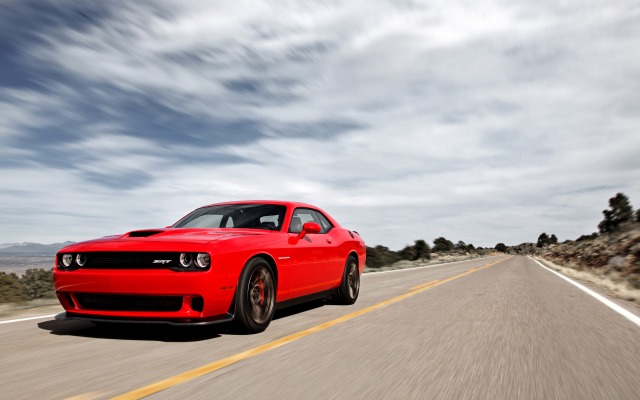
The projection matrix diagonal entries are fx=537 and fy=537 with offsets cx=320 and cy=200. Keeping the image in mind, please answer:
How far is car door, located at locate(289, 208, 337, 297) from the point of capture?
6.70 m

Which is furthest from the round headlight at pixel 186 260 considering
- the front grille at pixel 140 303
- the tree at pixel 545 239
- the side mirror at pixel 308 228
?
the tree at pixel 545 239

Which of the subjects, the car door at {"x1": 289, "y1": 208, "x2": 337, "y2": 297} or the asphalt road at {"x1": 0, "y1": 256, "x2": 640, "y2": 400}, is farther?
the car door at {"x1": 289, "y1": 208, "x2": 337, "y2": 297}

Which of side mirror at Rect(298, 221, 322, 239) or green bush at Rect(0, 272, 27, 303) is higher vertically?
side mirror at Rect(298, 221, 322, 239)

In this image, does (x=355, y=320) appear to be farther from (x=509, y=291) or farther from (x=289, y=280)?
(x=509, y=291)

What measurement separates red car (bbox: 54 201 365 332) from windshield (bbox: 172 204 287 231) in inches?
5.5

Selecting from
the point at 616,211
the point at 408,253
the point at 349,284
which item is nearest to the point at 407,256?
the point at 408,253

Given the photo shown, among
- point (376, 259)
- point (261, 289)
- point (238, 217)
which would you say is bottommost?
point (261, 289)

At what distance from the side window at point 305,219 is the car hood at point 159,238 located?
0.83m

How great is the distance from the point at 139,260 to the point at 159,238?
428 mm

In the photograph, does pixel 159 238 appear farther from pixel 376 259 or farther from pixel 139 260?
pixel 376 259

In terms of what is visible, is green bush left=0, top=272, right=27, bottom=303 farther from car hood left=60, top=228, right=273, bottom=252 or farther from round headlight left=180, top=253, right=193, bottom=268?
round headlight left=180, top=253, right=193, bottom=268

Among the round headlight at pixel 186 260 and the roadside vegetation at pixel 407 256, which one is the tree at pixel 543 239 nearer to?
the roadside vegetation at pixel 407 256

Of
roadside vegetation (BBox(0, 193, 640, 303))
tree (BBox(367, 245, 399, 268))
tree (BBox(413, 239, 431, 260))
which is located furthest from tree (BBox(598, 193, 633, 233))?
tree (BBox(367, 245, 399, 268))

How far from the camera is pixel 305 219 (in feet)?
25.1
